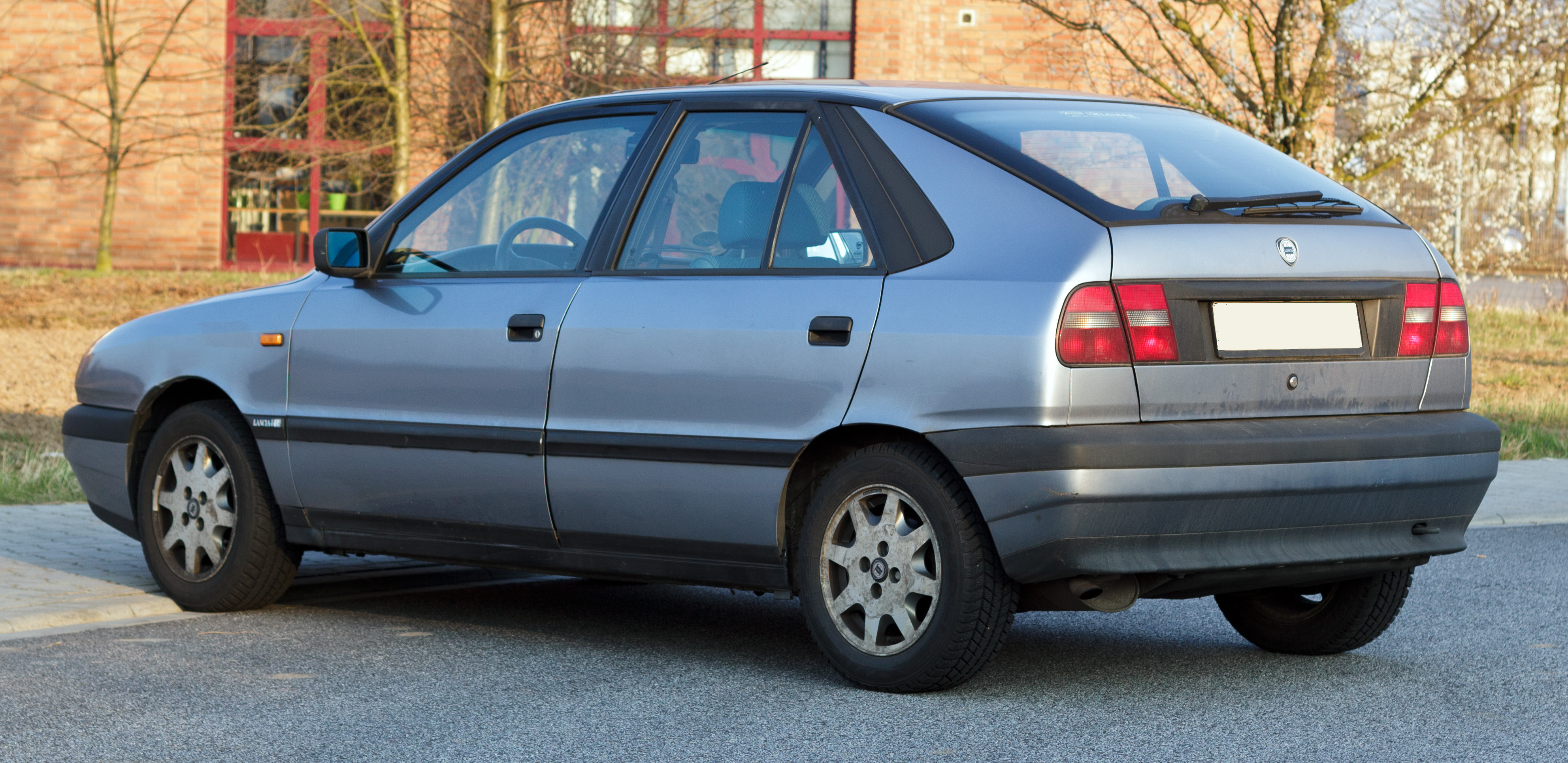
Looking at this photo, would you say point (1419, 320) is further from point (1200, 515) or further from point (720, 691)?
point (720, 691)

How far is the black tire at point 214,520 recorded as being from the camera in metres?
6.11

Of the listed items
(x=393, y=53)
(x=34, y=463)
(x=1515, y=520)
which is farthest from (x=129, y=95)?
(x=1515, y=520)

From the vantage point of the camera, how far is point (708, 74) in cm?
2141

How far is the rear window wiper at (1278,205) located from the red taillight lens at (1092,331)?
16.3 inches

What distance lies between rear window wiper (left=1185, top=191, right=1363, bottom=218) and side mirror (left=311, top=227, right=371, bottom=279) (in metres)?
2.67

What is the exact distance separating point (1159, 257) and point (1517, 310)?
19.9 meters

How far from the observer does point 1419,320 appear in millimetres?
4957

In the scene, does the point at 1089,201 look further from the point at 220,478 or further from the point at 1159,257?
the point at 220,478

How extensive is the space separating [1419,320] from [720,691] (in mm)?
2131

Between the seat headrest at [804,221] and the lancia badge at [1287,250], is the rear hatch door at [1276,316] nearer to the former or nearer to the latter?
the lancia badge at [1287,250]

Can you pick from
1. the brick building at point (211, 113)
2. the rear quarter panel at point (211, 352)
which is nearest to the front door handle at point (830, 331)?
the rear quarter panel at point (211, 352)

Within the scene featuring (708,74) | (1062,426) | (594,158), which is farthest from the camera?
(708,74)

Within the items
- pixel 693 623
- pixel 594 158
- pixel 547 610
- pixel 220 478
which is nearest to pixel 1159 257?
pixel 594 158

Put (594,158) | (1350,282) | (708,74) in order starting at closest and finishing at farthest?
(1350,282) < (594,158) < (708,74)
